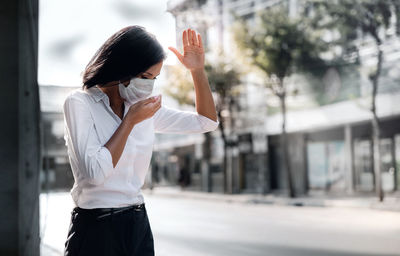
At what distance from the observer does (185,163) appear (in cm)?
4556

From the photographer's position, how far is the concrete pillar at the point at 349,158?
26.3 m

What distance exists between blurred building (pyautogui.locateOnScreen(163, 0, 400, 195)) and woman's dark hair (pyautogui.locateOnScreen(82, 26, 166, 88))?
17684mm

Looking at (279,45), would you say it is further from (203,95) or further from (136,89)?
(136,89)

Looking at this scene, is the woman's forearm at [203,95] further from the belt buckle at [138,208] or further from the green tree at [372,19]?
the green tree at [372,19]

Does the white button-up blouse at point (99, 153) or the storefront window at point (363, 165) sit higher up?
the white button-up blouse at point (99, 153)

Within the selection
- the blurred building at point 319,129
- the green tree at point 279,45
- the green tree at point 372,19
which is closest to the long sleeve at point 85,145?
the blurred building at point 319,129

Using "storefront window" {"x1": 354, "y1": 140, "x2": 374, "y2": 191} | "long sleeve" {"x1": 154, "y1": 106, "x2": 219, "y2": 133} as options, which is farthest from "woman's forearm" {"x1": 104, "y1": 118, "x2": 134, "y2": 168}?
"storefront window" {"x1": 354, "y1": 140, "x2": 374, "y2": 191}

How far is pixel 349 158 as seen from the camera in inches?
1045

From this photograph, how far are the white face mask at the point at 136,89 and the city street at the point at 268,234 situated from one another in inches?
201

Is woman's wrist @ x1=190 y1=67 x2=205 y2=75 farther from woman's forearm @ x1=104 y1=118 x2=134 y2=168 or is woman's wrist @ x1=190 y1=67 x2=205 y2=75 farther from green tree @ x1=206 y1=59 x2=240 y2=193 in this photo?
green tree @ x1=206 y1=59 x2=240 y2=193

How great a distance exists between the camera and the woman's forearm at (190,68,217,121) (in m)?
2.29

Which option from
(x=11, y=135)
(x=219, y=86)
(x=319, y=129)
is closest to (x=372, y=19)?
(x=319, y=129)

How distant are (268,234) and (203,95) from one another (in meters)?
9.70

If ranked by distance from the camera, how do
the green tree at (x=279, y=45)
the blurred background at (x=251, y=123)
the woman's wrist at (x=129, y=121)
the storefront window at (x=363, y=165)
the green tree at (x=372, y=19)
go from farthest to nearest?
the storefront window at (x=363, y=165)
the green tree at (x=279, y=45)
the green tree at (x=372, y=19)
the blurred background at (x=251, y=123)
the woman's wrist at (x=129, y=121)
